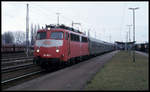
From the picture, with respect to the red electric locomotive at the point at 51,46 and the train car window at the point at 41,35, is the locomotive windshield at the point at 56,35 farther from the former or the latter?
the train car window at the point at 41,35

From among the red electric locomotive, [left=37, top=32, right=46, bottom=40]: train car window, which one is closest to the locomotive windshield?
the red electric locomotive

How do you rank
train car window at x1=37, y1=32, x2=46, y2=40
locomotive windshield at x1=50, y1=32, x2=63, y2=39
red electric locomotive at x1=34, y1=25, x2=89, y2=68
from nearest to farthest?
red electric locomotive at x1=34, y1=25, x2=89, y2=68 → locomotive windshield at x1=50, y1=32, x2=63, y2=39 → train car window at x1=37, y1=32, x2=46, y2=40

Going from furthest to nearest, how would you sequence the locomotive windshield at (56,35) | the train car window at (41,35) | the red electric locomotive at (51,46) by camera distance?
the train car window at (41,35)
the locomotive windshield at (56,35)
the red electric locomotive at (51,46)

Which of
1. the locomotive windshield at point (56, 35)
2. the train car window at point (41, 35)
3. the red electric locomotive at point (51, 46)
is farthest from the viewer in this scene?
the train car window at point (41, 35)

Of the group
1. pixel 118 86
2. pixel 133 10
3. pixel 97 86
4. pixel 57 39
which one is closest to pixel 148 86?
pixel 118 86

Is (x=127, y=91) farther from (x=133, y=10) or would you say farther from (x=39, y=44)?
(x=133, y=10)

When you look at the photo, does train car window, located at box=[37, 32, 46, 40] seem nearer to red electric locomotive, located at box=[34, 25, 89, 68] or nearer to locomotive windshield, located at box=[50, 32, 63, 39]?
red electric locomotive, located at box=[34, 25, 89, 68]

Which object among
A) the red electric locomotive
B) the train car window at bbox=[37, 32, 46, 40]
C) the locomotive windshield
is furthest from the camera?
the train car window at bbox=[37, 32, 46, 40]

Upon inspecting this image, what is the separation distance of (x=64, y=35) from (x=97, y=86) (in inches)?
333

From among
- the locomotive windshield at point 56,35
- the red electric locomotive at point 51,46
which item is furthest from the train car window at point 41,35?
the locomotive windshield at point 56,35

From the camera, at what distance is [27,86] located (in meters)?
9.15

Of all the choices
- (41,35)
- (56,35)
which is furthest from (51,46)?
(41,35)

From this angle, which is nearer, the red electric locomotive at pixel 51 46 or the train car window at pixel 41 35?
the red electric locomotive at pixel 51 46

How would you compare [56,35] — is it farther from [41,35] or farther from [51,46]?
[41,35]
